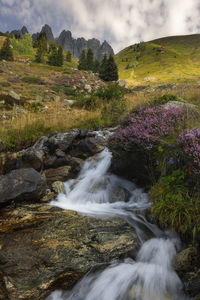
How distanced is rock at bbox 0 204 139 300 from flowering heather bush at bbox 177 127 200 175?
1627 mm

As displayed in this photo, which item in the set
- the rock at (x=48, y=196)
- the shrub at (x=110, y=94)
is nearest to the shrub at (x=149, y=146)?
the rock at (x=48, y=196)

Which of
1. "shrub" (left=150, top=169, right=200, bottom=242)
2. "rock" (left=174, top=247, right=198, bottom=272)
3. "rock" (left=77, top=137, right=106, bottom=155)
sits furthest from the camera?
"rock" (left=77, top=137, right=106, bottom=155)

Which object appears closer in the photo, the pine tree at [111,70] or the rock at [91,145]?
the rock at [91,145]

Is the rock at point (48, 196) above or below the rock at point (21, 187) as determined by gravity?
below

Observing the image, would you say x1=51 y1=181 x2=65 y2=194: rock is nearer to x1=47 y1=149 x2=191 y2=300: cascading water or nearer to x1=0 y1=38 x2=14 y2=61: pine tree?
x1=47 y1=149 x2=191 y2=300: cascading water

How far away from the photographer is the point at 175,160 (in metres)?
3.64

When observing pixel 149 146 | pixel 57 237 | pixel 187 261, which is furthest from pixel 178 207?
pixel 57 237

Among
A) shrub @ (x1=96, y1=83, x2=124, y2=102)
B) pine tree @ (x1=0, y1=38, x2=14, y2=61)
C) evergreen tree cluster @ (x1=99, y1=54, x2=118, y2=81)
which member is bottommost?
shrub @ (x1=96, y1=83, x2=124, y2=102)

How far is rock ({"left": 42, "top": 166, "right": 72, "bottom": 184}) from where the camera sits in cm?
605

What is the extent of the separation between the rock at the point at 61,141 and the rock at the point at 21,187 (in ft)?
8.91

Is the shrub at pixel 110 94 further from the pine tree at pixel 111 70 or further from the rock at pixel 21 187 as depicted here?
the pine tree at pixel 111 70

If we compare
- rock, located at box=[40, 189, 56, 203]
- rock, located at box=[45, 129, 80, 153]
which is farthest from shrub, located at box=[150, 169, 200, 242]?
rock, located at box=[45, 129, 80, 153]

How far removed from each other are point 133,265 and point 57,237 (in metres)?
1.35

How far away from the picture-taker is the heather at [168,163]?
3094 mm
